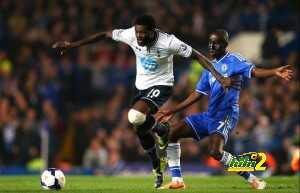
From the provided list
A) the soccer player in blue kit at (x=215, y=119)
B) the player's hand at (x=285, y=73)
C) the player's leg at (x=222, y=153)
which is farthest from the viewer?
the soccer player in blue kit at (x=215, y=119)

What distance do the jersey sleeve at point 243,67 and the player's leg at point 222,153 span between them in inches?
36.3

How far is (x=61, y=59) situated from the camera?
84.5ft

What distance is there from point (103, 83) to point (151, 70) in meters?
11.9

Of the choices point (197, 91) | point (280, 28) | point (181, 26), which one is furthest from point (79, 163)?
point (197, 91)

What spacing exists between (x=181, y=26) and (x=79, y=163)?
20.1 feet

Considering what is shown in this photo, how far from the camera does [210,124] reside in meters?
13.7

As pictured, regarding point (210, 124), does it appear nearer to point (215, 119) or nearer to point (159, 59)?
point (215, 119)

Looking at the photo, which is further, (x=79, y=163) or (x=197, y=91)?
(x=79, y=163)

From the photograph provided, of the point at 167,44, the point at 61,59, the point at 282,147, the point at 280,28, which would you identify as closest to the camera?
the point at 167,44

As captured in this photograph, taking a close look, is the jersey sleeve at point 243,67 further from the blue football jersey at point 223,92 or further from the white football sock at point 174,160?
the white football sock at point 174,160

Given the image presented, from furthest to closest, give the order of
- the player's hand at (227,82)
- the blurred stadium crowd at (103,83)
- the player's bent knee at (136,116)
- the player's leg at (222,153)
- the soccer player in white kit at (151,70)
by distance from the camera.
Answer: the blurred stadium crowd at (103,83) < the player's leg at (222,153) < the soccer player in white kit at (151,70) < the player's bent knee at (136,116) < the player's hand at (227,82)

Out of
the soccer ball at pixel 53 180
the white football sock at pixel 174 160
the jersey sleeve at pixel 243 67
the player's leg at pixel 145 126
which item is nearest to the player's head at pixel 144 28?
the player's leg at pixel 145 126

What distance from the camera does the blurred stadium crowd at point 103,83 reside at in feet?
75.2

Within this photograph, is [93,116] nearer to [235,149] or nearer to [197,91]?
[235,149]
